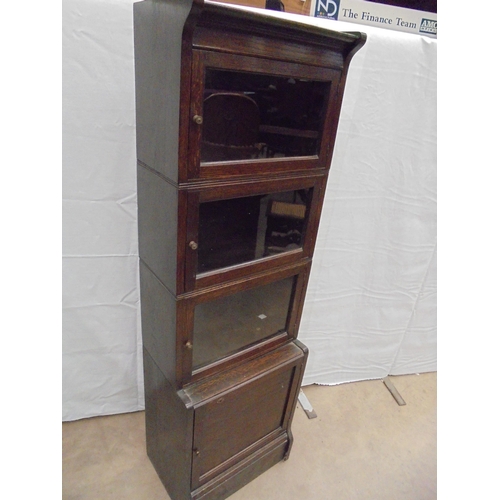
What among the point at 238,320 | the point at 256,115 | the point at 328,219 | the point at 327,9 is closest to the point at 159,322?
the point at 238,320

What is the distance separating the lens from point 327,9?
1.04 meters

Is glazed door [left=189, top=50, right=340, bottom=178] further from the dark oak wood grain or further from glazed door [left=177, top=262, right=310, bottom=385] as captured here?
glazed door [left=177, top=262, right=310, bottom=385]

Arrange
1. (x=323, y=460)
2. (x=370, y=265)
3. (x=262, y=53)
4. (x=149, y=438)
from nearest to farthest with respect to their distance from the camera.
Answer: (x=262, y=53) → (x=149, y=438) → (x=323, y=460) → (x=370, y=265)

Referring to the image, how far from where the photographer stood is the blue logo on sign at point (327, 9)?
1.03 meters

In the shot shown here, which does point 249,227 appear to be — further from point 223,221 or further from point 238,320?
point 238,320

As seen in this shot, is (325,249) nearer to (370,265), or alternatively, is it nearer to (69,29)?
(370,265)

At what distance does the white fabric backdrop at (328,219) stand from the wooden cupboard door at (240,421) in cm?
41

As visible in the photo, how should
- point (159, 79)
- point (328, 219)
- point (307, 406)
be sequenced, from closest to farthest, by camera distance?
1. point (159, 79)
2. point (328, 219)
3. point (307, 406)

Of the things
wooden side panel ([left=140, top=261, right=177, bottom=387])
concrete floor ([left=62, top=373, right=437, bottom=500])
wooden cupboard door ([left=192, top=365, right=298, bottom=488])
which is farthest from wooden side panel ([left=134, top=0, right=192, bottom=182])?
concrete floor ([left=62, top=373, right=437, bottom=500])

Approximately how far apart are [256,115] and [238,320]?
0.54 meters

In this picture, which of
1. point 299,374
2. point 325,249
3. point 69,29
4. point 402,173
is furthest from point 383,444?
point 69,29

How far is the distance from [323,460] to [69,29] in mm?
1578

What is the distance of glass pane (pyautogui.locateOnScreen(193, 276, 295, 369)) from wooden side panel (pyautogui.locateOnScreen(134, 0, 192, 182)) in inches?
15.0

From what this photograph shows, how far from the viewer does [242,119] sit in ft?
2.67
